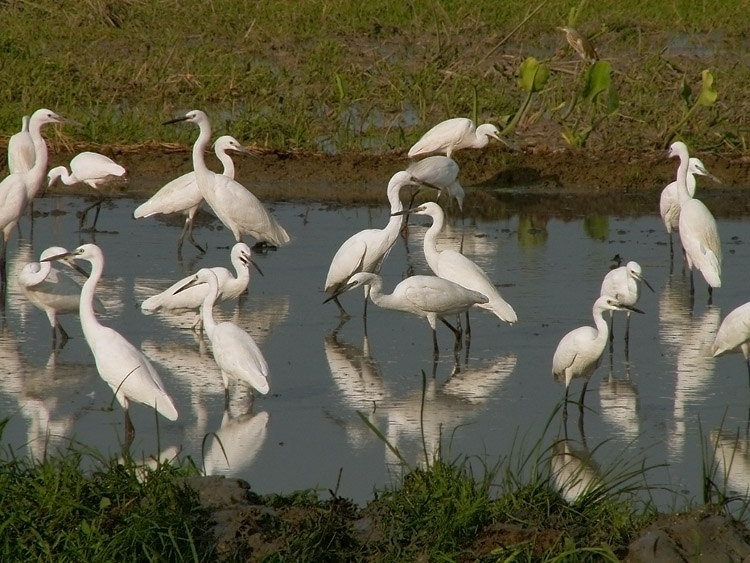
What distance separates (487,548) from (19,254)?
7932 millimetres

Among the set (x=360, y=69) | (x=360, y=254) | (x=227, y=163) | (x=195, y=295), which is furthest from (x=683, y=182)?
(x=360, y=69)

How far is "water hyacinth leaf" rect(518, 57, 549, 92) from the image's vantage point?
52.0 feet

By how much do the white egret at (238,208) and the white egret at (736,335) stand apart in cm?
513

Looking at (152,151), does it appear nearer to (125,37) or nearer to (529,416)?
(125,37)

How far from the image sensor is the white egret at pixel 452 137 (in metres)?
15.2

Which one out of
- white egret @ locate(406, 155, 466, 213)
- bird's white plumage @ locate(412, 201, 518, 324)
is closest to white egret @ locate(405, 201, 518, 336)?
bird's white plumage @ locate(412, 201, 518, 324)

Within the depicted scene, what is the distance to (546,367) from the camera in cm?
854

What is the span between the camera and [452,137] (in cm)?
1521

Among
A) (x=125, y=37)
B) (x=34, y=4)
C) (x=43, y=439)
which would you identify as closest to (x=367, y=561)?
(x=43, y=439)

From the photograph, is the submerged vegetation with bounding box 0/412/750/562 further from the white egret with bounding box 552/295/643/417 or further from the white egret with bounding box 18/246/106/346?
the white egret with bounding box 18/246/106/346

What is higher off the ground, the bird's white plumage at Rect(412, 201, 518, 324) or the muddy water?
the bird's white plumage at Rect(412, 201, 518, 324)

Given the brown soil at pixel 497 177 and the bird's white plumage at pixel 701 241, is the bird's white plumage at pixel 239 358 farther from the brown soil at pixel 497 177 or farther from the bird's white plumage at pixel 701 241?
the brown soil at pixel 497 177

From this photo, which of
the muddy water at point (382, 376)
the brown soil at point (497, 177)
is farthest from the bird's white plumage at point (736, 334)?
the brown soil at point (497, 177)

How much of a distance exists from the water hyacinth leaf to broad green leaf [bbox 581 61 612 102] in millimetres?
528
